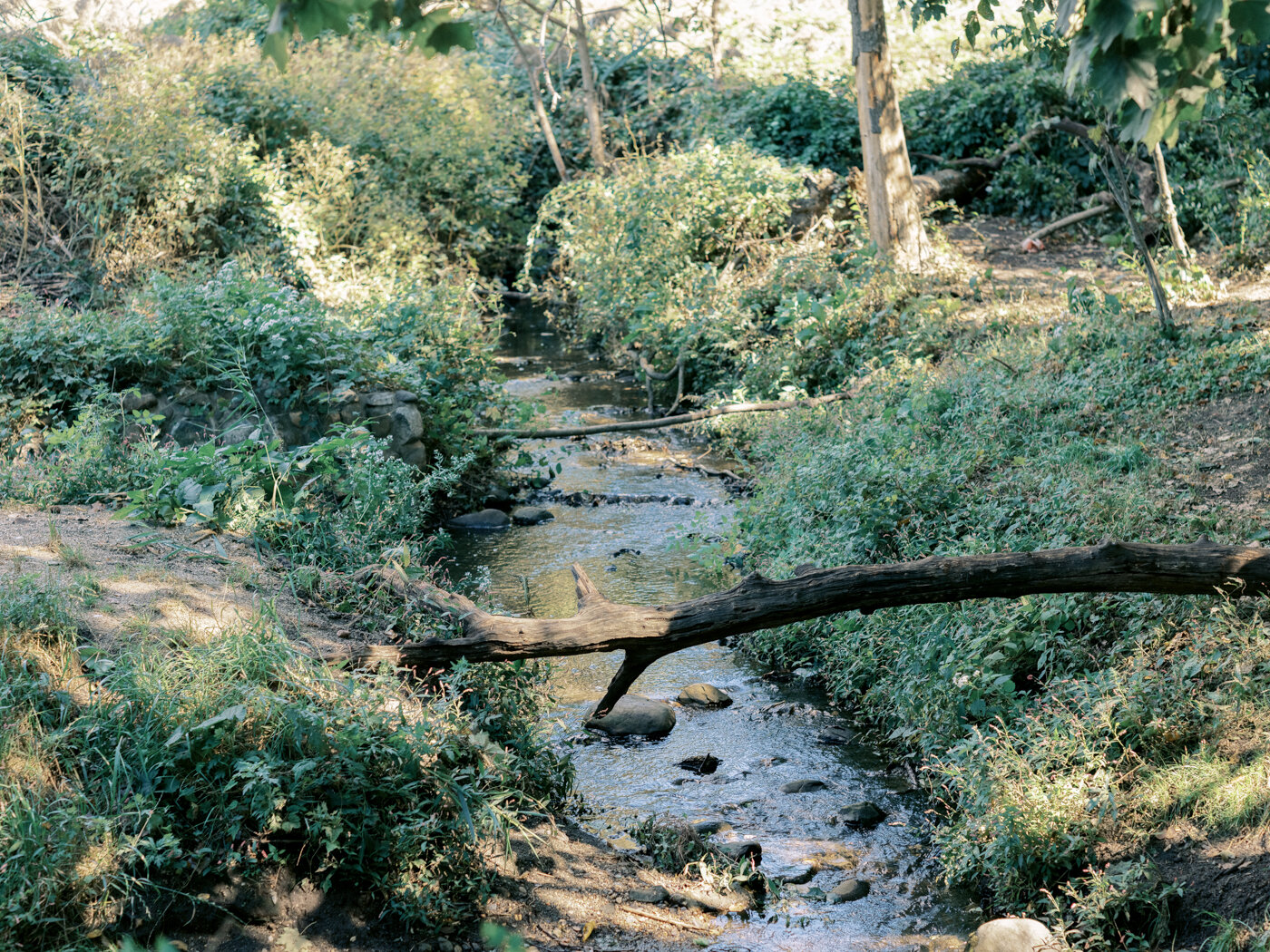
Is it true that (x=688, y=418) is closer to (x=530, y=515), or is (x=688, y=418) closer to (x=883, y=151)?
(x=530, y=515)

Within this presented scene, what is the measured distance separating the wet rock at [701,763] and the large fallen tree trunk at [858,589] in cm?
121

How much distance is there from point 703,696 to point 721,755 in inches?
22.6

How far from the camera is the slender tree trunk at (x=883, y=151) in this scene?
1066 centimetres

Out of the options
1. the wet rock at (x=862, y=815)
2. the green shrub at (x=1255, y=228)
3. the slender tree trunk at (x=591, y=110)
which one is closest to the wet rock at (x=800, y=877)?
the wet rock at (x=862, y=815)

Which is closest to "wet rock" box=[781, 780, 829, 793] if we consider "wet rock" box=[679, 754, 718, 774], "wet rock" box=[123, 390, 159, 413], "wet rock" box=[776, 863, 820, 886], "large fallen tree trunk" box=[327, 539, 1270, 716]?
"wet rock" box=[679, 754, 718, 774]

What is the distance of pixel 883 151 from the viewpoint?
35.8 feet

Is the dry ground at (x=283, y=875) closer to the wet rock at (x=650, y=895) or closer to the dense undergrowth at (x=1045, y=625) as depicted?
the wet rock at (x=650, y=895)

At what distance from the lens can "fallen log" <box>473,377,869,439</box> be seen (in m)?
8.85

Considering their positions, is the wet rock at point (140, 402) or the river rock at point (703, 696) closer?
the river rock at point (703, 696)

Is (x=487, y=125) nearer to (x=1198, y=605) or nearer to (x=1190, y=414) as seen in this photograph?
(x=1190, y=414)

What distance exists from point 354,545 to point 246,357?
258 cm

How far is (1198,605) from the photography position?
446cm

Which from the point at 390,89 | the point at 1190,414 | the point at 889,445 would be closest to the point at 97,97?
the point at 390,89

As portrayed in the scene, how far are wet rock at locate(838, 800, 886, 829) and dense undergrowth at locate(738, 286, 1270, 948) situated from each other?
0.30 metres
